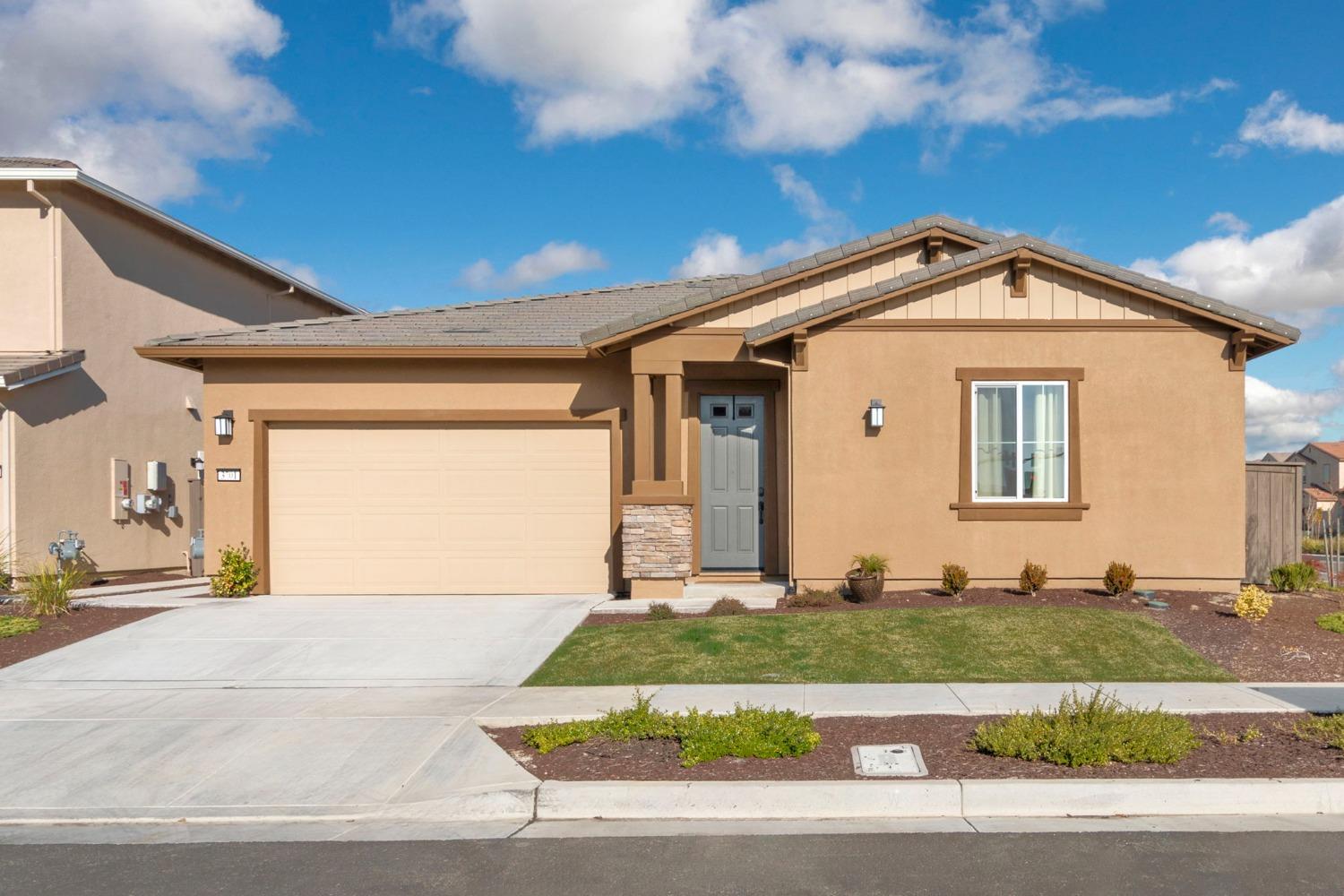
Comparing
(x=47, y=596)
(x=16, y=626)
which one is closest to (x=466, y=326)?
(x=47, y=596)

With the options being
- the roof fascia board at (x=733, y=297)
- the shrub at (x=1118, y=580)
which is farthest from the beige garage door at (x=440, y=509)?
the shrub at (x=1118, y=580)

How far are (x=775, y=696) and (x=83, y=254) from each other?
547 inches

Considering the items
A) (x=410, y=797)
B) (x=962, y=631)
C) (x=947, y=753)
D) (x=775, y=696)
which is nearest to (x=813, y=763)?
(x=947, y=753)

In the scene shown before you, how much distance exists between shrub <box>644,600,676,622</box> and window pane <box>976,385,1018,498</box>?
3969 mm

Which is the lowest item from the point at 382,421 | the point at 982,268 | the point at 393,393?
the point at 382,421

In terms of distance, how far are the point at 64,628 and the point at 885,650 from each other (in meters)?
8.88

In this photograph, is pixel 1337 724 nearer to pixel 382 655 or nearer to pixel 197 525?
pixel 382 655

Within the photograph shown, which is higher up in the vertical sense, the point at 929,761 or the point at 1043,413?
the point at 1043,413

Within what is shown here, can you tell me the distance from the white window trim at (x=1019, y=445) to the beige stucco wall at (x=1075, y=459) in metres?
0.19

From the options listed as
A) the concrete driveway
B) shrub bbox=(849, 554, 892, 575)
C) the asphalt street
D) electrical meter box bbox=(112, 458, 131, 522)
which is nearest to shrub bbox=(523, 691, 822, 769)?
the concrete driveway

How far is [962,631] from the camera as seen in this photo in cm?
984

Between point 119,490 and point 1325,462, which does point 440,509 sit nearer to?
point 119,490

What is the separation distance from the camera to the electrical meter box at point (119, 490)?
54.1 ft

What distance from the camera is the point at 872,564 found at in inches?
456
